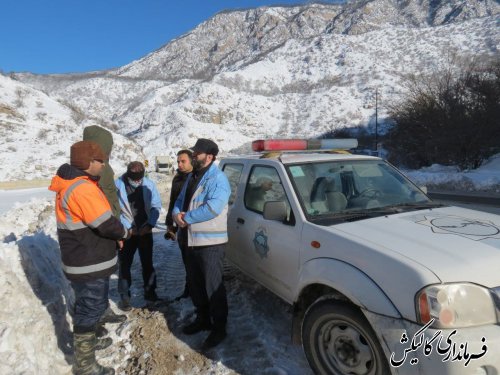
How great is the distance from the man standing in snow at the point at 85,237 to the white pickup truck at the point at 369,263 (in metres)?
1.37

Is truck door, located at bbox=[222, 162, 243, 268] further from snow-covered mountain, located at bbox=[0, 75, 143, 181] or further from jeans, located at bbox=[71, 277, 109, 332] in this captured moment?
snow-covered mountain, located at bbox=[0, 75, 143, 181]

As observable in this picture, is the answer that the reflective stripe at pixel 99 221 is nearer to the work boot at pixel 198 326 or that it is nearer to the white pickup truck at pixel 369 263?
the white pickup truck at pixel 369 263

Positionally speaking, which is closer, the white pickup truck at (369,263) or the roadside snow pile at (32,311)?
the white pickup truck at (369,263)

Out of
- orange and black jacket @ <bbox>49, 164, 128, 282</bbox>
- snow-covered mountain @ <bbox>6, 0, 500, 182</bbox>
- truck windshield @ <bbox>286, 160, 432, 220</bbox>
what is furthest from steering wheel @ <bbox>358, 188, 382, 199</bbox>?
snow-covered mountain @ <bbox>6, 0, 500, 182</bbox>

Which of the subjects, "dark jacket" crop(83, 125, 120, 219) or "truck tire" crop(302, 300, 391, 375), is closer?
"truck tire" crop(302, 300, 391, 375)

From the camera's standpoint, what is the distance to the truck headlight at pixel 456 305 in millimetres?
2219

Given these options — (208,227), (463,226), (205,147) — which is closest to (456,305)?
(463,226)

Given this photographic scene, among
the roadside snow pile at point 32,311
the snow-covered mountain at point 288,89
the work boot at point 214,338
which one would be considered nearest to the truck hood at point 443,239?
the work boot at point 214,338

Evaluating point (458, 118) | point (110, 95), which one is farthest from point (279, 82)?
point (458, 118)

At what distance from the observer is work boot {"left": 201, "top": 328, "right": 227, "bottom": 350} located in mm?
3711

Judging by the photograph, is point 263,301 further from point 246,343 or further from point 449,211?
point 449,211

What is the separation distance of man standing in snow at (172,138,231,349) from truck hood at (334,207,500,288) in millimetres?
1175

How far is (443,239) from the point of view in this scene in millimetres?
2629

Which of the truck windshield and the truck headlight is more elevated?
the truck windshield
